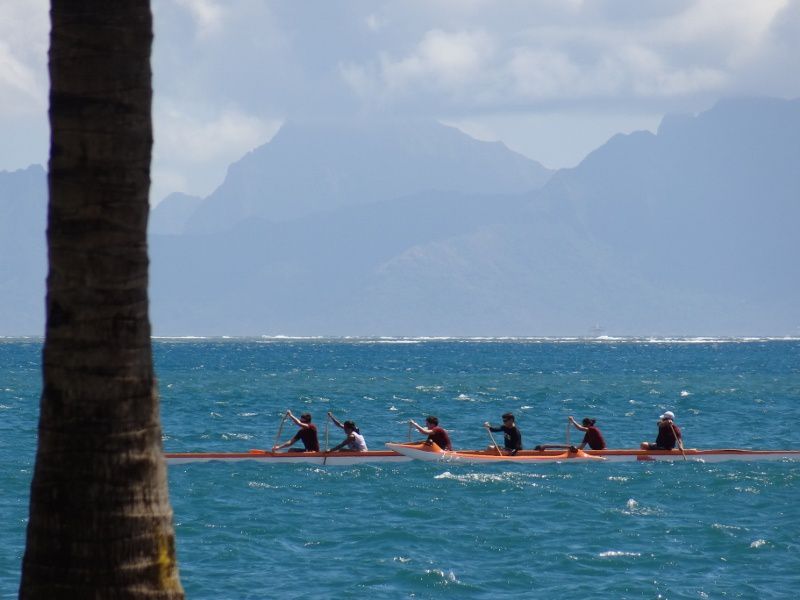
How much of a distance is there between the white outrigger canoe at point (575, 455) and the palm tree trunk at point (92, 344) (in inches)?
899

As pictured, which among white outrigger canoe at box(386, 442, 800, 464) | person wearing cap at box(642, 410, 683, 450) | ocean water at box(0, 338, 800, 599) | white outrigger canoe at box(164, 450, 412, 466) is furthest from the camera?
person wearing cap at box(642, 410, 683, 450)

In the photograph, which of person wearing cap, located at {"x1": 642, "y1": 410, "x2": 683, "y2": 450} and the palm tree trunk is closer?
the palm tree trunk

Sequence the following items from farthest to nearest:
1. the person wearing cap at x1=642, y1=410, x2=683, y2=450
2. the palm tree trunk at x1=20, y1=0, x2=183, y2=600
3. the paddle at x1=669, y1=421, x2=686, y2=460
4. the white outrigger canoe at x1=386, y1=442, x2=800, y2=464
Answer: the person wearing cap at x1=642, y1=410, x2=683, y2=450 → the paddle at x1=669, y1=421, x2=686, y2=460 → the white outrigger canoe at x1=386, y1=442, x2=800, y2=464 → the palm tree trunk at x1=20, y1=0, x2=183, y2=600

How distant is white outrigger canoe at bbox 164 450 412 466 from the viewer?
28375mm

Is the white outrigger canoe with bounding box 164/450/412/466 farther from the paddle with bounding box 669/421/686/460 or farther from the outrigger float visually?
the paddle with bounding box 669/421/686/460

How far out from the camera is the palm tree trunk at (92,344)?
5.84 m

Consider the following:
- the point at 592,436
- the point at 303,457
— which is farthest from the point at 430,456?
the point at 592,436

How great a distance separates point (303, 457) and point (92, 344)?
23.1 m

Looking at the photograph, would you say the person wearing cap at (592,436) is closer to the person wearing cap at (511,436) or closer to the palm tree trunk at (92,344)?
the person wearing cap at (511,436)

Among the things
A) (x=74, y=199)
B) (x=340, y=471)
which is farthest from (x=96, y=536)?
(x=340, y=471)

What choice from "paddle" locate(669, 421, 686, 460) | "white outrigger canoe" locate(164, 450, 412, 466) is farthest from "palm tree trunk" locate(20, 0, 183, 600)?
"paddle" locate(669, 421, 686, 460)

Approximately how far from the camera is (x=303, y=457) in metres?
28.7

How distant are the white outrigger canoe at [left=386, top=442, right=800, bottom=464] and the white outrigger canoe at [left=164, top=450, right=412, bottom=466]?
1.47 ft

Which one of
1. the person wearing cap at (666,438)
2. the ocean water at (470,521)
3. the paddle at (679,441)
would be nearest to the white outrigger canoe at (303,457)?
the ocean water at (470,521)
